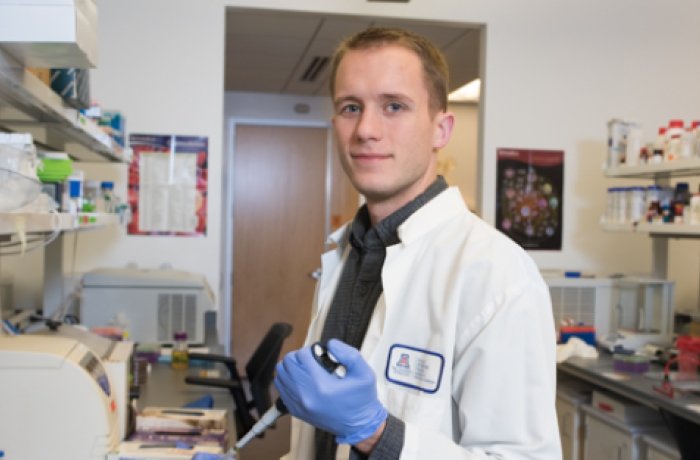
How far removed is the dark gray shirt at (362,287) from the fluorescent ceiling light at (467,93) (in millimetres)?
4598

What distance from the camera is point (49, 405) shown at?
1.34 m

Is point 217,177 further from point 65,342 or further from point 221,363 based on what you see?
point 65,342

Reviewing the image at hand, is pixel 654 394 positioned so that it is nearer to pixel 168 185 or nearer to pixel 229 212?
pixel 168 185

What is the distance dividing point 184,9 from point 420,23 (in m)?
1.37

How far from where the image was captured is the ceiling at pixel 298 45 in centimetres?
410

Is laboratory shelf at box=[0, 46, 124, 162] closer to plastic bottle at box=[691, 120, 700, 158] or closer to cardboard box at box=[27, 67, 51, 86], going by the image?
cardboard box at box=[27, 67, 51, 86]

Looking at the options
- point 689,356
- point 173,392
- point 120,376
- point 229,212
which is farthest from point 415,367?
point 229,212

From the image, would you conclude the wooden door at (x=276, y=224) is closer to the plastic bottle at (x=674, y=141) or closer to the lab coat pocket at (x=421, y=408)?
the plastic bottle at (x=674, y=141)

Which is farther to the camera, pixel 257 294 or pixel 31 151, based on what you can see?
pixel 257 294

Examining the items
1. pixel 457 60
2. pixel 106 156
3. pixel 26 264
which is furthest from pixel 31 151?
pixel 457 60

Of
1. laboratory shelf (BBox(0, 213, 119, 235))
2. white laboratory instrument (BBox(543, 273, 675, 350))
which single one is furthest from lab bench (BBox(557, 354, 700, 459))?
laboratory shelf (BBox(0, 213, 119, 235))

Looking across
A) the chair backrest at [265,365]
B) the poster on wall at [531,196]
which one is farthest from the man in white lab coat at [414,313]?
the poster on wall at [531,196]

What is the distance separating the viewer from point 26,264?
3.93m

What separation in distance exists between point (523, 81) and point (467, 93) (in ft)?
7.39
